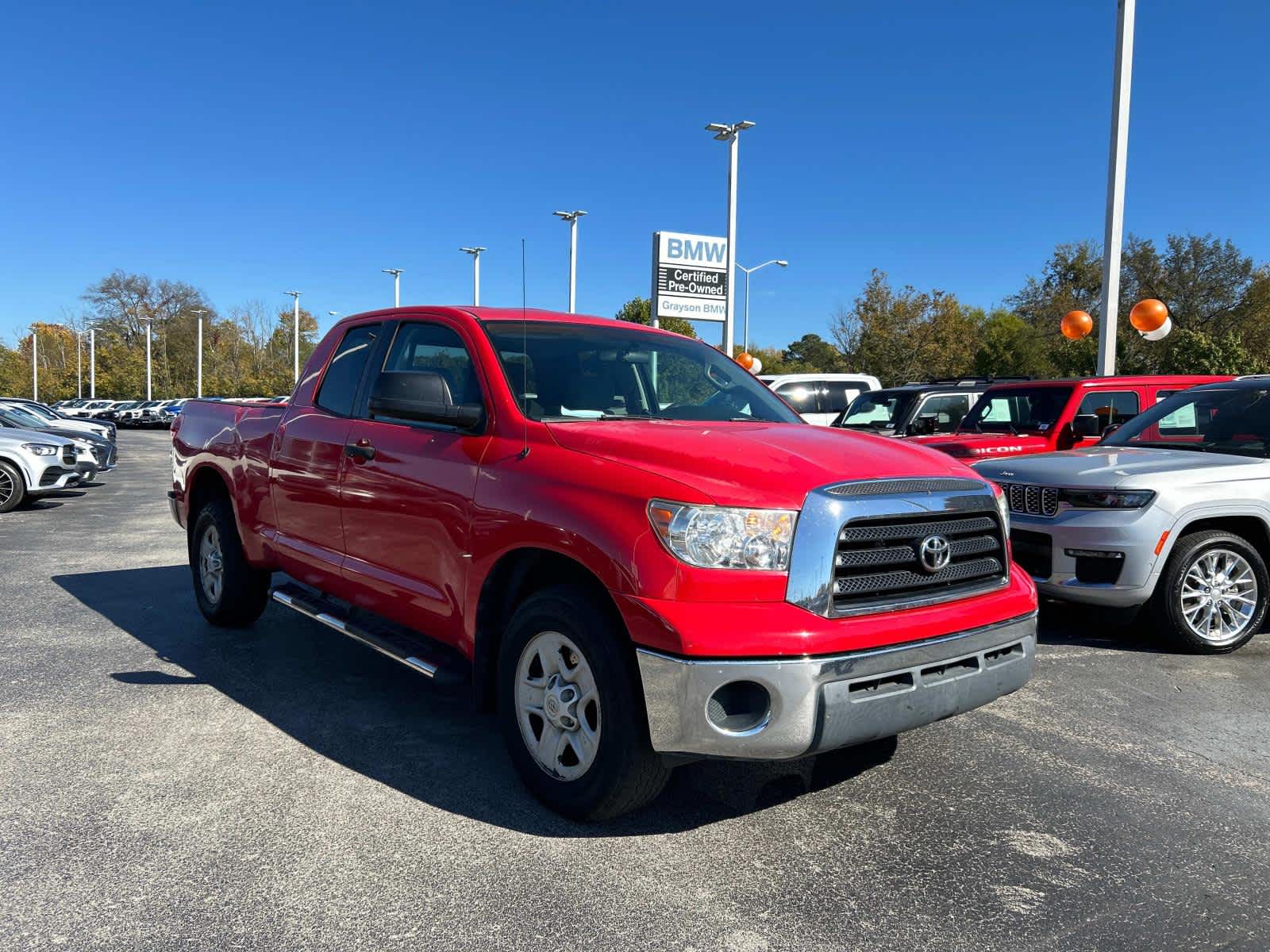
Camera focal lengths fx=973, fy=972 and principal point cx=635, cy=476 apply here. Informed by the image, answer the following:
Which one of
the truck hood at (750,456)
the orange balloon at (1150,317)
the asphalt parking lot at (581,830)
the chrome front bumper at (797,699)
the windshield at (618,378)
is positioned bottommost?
the asphalt parking lot at (581,830)

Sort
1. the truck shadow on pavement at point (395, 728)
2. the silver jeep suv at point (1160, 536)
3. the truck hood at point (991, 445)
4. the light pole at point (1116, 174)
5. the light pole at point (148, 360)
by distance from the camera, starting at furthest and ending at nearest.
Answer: the light pole at point (148, 360) < the light pole at point (1116, 174) < the truck hood at point (991, 445) < the silver jeep suv at point (1160, 536) < the truck shadow on pavement at point (395, 728)

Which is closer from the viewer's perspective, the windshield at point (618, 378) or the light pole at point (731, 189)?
the windshield at point (618, 378)

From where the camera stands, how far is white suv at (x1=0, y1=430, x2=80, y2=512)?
44.7 feet

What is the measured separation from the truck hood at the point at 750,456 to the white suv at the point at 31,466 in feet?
42.4

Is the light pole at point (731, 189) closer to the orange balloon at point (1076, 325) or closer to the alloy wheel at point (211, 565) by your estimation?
the orange balloon at point (1076, 325)

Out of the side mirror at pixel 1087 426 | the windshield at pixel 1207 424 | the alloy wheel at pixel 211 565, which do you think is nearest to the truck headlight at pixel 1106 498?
the windshield at pixel 1207 424

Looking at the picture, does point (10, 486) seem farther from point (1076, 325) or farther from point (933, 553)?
point (1076, 325)

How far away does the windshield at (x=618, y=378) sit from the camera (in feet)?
13.7

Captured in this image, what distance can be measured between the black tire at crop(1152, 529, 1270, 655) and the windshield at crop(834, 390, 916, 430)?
740 cm

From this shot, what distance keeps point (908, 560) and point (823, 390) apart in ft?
64.3

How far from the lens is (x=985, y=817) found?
360cm

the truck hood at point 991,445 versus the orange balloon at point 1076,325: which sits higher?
the orange balloon at point 1076,325

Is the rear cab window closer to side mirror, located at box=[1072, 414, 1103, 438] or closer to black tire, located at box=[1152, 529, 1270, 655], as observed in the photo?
A: black tire, located at box=[1152, 529, 1270, 655]

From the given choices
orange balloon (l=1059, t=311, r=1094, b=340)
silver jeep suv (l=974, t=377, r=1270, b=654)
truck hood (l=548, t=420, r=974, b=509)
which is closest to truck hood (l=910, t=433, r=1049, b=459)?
silver jeep suv (l=974, t=377, r=1270, b=654)
